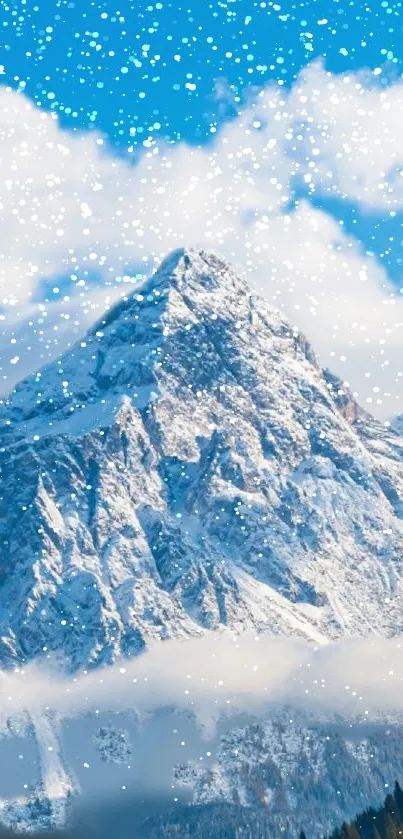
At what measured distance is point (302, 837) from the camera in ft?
319

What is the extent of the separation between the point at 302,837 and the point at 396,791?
7324 mm

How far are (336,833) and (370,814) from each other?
353 centimetres

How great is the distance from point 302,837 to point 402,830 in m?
10.9

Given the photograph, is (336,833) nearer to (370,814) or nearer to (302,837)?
(370,814)

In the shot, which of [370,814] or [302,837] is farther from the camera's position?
[370,814]

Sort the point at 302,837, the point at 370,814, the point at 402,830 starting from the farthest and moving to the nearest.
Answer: the point at 370,814
the point at 302,837
the point at 402,830

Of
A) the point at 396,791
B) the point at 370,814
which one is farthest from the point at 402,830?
the point at 370,814

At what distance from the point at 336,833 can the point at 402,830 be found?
20.0 m

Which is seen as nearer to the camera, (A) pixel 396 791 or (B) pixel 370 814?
(A) pixel 396 791

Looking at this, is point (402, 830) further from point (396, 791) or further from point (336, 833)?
point (336, 833)

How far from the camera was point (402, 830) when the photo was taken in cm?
8838

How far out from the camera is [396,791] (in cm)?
9750

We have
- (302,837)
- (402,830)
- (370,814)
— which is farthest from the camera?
(370,814)

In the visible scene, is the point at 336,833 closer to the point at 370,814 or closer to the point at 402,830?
the point at 370,814
